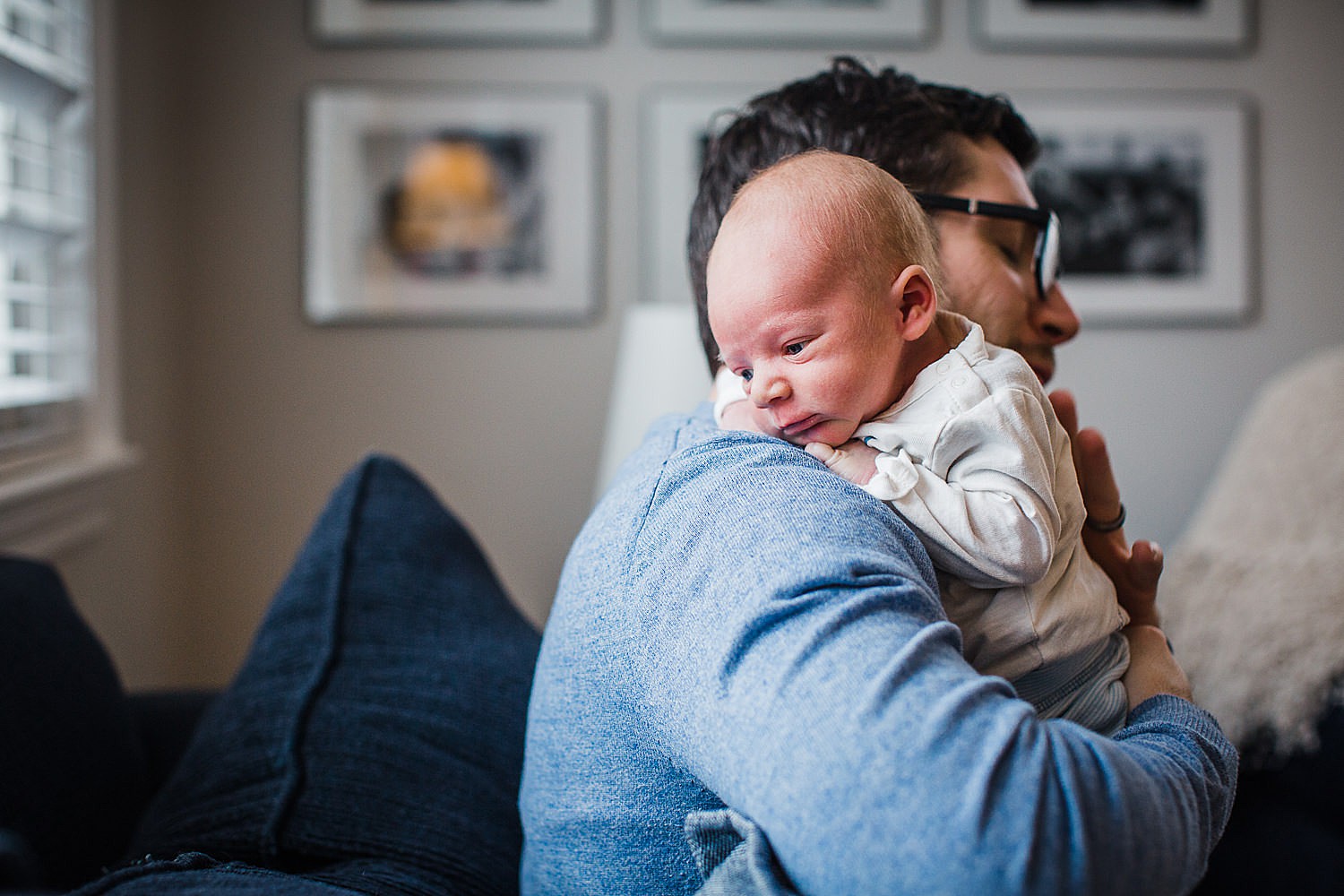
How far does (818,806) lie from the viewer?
0.44 m

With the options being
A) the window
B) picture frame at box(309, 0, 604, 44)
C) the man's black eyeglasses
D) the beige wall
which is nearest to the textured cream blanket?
the beige wall

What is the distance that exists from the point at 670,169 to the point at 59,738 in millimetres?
1973

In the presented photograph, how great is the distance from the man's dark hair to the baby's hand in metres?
0.25

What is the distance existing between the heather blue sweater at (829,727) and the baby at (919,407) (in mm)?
64

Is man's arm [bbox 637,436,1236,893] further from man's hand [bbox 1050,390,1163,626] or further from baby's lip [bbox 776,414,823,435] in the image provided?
man's hand [bbox 1050,390,1163,626]

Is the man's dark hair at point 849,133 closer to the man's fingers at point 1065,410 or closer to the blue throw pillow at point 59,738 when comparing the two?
the man's fingers at point 1065,410

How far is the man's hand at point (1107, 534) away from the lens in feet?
2.85

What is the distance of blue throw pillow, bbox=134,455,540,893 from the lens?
822 millimetres

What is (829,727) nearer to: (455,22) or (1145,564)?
(1145,564)

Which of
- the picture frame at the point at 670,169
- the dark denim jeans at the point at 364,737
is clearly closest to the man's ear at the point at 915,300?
the dark denim jeans at the point at 364,737

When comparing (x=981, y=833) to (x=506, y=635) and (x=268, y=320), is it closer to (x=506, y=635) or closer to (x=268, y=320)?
(x=506, y=635)

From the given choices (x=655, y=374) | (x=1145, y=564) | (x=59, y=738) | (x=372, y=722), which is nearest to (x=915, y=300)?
(x=1145, y=564)

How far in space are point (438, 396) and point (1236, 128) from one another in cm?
234

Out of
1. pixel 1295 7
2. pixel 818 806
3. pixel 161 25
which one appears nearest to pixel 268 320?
pixel 161 25
